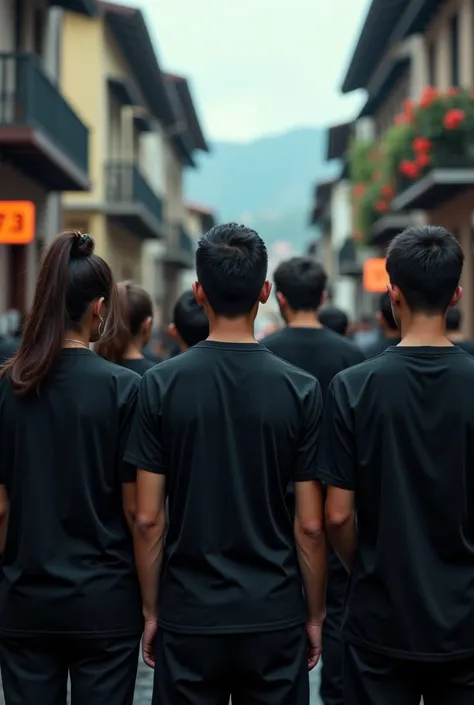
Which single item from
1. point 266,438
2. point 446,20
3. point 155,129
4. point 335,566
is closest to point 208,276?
point 266,438

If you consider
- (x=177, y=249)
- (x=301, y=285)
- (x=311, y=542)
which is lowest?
(x=311, y=542)

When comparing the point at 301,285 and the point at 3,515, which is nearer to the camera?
the point at 3,515

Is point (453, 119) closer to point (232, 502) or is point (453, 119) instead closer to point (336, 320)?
point (336, 320)

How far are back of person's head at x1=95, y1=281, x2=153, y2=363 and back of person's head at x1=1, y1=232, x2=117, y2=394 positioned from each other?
6.60ft

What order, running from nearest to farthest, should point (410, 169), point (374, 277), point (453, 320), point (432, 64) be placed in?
point (453, 320), point (374, 277), point (410, 169), point (432, 64)

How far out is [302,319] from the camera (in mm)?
6328

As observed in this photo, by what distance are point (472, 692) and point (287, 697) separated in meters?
0.50

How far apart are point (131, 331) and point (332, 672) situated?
72.8 inches

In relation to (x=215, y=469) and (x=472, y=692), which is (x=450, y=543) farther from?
(x=215, y=469)

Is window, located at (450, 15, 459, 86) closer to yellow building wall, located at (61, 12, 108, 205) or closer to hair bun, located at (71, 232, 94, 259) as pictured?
yellow building wall, located at (61, 12, 108, 205)

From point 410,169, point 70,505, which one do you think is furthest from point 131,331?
point 410,169

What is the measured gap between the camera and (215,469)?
366 centimetres

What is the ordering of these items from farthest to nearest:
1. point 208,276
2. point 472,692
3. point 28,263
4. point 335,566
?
point 28,263, point 335,566, point 208,276, point 472,692

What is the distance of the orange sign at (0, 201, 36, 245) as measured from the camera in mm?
12328
